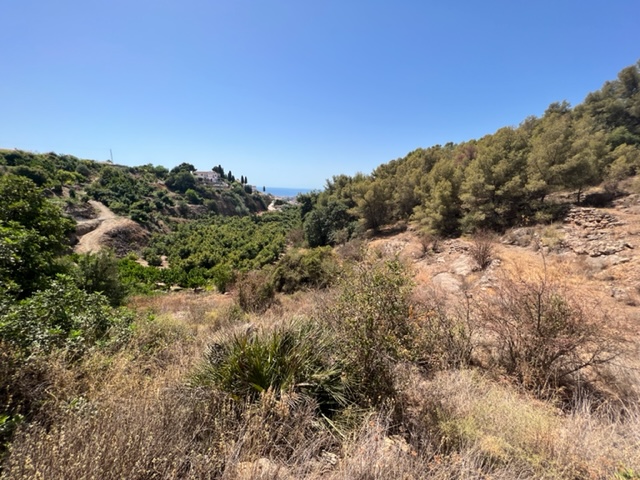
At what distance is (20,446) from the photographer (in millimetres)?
1684

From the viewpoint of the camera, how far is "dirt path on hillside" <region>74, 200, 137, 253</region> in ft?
101

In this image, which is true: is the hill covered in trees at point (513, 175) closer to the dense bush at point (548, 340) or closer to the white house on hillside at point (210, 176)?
the dense bush at point (548, 340)

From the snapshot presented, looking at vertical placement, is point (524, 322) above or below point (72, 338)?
below

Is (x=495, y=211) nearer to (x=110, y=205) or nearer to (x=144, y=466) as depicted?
(x=144, y=466)

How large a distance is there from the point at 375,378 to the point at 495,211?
17.5 metres

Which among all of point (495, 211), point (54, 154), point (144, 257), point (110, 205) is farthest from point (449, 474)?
point (54, 154)

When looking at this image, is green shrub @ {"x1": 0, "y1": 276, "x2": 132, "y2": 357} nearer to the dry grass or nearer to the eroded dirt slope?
the dry grass

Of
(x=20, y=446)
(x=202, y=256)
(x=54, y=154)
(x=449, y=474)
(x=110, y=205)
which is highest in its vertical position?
(x=54, y=154)

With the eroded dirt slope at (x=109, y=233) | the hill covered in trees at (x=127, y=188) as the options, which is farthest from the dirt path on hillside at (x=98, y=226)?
the hill covered in trees at (x=127, y=188)

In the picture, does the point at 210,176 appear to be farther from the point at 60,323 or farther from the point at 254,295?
the point at 60,323

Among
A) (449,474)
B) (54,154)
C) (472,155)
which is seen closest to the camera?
(449,474)

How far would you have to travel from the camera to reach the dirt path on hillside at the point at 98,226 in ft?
101

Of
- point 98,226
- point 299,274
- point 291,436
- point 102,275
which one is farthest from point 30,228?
point 98,226

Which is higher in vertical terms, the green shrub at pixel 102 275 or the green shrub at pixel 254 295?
the green shrub at pixel 102 275
